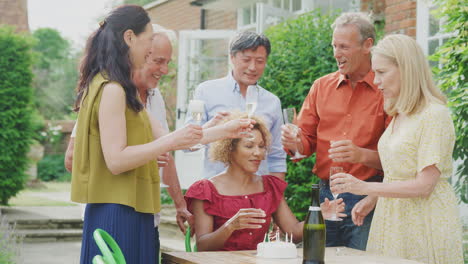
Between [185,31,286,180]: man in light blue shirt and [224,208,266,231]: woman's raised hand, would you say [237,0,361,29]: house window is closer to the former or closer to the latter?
[185,31,286,180]: man in light blue shirt

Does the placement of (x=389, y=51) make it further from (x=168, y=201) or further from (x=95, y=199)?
(x=168, y=201)

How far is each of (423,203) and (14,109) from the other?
29.1 ft

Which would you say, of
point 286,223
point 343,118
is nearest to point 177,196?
point 286,223

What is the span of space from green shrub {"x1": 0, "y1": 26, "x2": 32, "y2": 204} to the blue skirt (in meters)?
8.13

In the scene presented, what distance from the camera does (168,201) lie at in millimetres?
10281

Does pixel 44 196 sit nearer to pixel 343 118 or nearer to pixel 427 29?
pixel 427 29

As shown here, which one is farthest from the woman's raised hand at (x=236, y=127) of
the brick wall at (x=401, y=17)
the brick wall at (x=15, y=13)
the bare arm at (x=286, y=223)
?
the brick wall at (x=15, y=13)

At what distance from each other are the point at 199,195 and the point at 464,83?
2.33 metres

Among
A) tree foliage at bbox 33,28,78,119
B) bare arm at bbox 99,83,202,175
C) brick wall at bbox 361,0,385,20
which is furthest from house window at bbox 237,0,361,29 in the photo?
tree foliage at bbox 33,28,78,119

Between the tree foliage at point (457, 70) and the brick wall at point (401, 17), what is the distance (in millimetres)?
2187

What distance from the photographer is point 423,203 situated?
9.77ft

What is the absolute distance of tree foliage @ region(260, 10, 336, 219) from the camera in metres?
6.24

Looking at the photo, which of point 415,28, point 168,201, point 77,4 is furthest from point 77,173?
point 77,4

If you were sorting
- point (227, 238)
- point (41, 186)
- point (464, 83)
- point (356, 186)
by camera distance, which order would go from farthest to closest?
point (41, 186) < point (464, 83) < point (227, 238) < point (356, 186)
